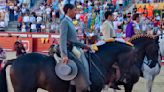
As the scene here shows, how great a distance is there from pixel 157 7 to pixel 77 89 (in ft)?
71.1

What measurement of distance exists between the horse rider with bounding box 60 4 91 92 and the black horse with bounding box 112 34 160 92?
6.58ft

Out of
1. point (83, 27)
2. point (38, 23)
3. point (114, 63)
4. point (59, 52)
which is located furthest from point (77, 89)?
point (38, 23)

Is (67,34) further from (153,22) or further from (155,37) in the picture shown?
(153,22)

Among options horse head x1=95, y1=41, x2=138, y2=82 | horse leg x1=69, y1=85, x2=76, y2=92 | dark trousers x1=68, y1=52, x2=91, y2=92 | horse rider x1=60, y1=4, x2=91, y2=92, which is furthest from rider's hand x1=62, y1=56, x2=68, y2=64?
horse head x1=95, y1=41, x2=138, y2=82

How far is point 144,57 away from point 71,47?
287 cm

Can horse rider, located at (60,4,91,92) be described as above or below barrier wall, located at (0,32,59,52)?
above

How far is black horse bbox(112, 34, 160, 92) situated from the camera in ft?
30.1

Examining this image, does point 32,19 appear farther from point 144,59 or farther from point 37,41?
point 144,59

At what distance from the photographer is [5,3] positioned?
31188 mm

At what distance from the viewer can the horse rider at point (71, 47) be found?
22.8ft

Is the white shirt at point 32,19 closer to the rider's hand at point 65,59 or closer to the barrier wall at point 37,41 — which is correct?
the barrier wall at point 37,41

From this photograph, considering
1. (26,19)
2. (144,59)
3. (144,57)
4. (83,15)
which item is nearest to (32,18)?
(26,19)

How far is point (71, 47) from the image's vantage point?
23.5 feet

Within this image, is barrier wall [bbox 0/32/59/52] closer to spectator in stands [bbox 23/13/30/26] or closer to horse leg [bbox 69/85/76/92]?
spectator in stands [bbox 23/13/30/26]
